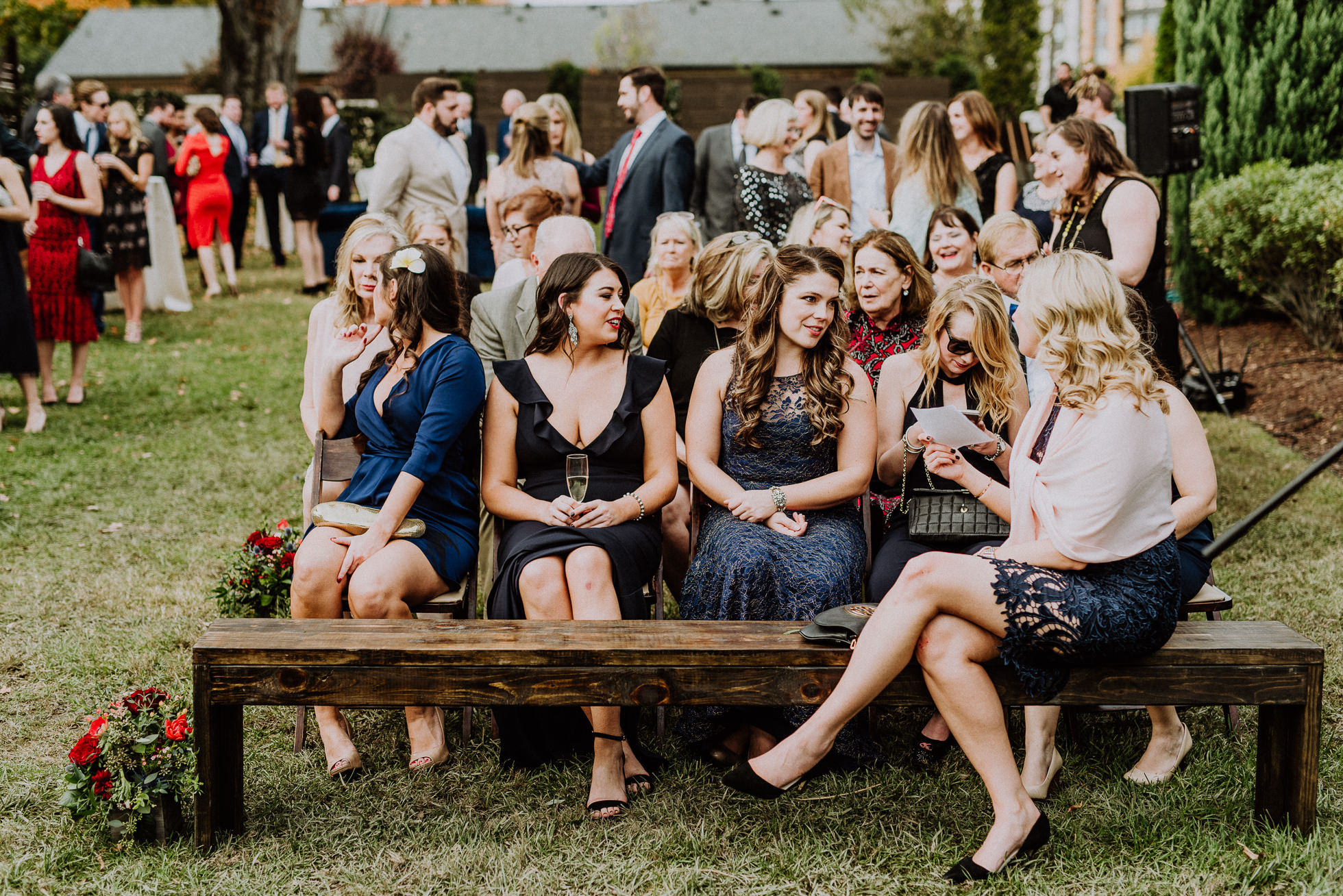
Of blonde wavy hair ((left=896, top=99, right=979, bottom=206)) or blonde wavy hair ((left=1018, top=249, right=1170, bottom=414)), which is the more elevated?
blonde wavy hair ((left=896, top=99, right=979, bottom=206))

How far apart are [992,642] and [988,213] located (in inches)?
171

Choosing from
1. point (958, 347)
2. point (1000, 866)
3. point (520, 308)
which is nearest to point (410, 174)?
point (520, 308)

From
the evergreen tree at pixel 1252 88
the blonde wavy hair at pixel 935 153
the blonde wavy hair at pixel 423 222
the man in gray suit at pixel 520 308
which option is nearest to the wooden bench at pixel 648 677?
the man in gray suit at pixel 520 308

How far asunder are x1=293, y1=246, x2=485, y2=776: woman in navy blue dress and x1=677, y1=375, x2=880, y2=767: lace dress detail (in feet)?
2.66

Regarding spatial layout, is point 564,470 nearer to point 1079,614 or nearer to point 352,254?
point 352,254

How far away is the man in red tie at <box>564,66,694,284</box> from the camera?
24.2 feet

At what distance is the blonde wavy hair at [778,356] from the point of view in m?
4.06

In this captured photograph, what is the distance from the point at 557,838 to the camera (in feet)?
10.8

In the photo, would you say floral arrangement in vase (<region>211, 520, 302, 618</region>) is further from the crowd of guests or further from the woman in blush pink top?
the woman in blush pink top

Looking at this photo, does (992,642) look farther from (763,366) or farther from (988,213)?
(988,213)

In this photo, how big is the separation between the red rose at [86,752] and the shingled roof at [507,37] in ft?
147

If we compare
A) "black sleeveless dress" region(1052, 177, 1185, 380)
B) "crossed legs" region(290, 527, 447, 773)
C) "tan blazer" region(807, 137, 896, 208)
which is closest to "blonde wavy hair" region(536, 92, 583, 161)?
"tan blazer" region(807, 137, 896, 208)

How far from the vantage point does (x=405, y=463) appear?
3.99 meters

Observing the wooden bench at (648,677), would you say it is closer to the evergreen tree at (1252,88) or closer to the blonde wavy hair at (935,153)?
the blonde wavy hair at (935,153)
